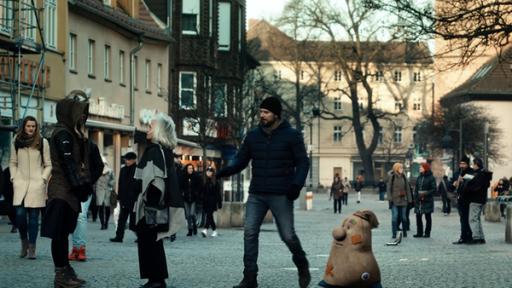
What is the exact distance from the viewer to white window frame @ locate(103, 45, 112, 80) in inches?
1774

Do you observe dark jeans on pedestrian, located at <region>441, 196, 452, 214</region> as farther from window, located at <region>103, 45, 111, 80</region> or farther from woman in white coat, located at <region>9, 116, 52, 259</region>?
woman in white coat, located at <region>9, 116, 52, 259</region>

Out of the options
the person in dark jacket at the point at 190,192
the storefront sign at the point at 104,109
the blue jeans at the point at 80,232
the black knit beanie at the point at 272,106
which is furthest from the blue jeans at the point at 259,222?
the storefront sign at the point at 104,109

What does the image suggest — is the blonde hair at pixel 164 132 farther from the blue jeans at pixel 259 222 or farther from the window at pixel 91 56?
the window at pixel 91 56

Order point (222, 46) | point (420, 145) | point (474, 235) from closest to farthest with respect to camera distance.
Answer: point (474, 235) → point (222, 46) → point (420, 145)

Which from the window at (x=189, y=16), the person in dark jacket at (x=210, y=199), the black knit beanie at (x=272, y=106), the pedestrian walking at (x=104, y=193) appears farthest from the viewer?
the window at (x=189, y=16)

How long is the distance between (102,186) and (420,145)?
54.5 meters

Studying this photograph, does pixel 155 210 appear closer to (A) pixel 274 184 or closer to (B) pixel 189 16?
(A) pixel 274 184

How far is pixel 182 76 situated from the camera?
5816 cm

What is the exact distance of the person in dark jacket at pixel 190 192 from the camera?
27562 mm

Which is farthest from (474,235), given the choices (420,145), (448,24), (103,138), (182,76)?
(420,145)

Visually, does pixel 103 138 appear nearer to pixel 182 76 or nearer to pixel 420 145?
pixel 182 76

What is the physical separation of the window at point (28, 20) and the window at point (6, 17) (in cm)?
33

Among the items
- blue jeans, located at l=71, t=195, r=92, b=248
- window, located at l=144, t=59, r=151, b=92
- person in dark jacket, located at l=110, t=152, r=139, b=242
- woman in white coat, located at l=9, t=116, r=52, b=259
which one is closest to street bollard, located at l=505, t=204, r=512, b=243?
person in dark jacket, located at l=110, t=152, r=139, b=242

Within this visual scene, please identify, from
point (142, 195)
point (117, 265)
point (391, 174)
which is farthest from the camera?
point (391, 174)
